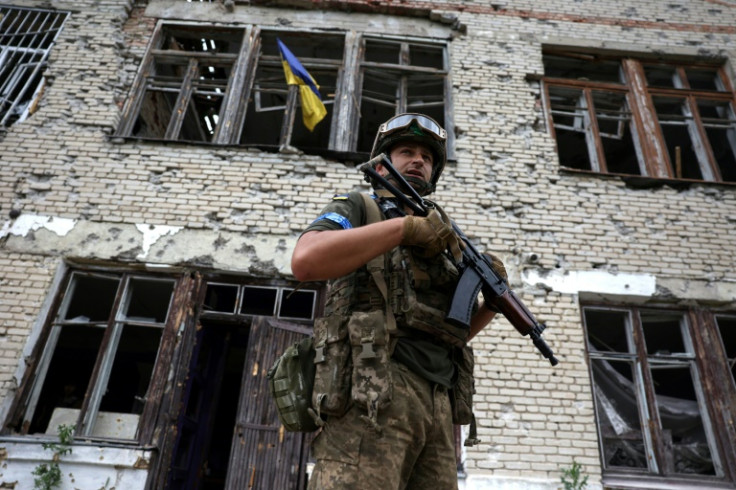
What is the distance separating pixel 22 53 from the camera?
645cm

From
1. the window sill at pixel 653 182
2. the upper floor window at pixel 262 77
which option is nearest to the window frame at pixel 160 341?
the upper floor window at pixel 262 77

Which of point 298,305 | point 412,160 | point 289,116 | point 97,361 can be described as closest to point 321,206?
point 298,305

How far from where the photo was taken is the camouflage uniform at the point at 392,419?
1.63 meters

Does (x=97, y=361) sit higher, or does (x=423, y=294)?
(x=97, y=361)

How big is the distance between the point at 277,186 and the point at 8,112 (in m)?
3.59

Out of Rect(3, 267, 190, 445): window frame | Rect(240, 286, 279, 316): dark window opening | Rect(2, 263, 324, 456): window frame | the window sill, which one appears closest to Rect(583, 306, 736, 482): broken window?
the window sill

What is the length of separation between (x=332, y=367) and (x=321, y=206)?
11.3ft

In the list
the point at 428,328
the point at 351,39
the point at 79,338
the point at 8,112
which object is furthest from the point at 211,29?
the point at 428,328

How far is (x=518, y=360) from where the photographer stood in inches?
177

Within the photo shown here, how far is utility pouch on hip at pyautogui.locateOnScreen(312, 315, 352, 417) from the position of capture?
5.67 ft

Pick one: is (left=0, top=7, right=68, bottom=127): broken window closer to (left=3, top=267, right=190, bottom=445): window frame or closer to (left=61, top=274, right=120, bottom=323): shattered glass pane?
(left=61, top=274, right=120, bottom=323): shattered glass pane

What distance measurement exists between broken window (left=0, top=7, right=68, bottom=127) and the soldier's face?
18.0 feet

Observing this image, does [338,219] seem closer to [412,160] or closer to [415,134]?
[412,160]

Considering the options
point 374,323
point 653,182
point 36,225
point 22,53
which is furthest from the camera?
point 22,53
